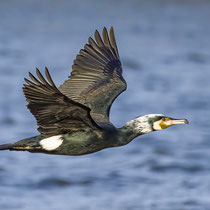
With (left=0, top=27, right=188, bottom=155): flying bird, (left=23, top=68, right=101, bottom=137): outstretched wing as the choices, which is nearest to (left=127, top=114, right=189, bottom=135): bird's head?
(left=0, top=27, right=188, bottom=155): flying bird

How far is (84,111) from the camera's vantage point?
27.1ft

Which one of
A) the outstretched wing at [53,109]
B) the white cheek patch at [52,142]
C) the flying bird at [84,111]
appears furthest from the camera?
the white cheek patch at [52,142]

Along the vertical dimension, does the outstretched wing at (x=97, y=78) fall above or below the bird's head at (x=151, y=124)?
above

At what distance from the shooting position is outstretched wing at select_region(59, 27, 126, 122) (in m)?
9.89

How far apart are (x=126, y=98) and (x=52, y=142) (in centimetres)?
904

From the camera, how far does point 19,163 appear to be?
Result: 15.1m

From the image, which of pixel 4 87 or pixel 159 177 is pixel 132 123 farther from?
pixel 4 87

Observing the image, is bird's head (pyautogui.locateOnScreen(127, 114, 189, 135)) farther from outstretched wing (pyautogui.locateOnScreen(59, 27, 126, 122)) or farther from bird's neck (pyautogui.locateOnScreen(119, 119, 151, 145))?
outstretched wing (pyautogui.locateOnScreen(59, 27, 126, 122))

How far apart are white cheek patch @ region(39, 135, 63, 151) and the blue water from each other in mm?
4865

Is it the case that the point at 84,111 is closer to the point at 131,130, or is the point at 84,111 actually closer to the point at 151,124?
the point at 131,130

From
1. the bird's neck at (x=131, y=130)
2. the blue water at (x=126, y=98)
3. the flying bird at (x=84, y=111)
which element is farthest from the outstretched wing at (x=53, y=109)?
the blue water at (x=126, y=98)

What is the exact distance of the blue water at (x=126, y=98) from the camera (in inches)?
561

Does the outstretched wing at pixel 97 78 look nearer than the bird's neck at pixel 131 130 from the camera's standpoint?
No

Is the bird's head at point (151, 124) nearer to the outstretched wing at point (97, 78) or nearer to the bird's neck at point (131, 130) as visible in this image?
the bird's neck at point (131, 130)
